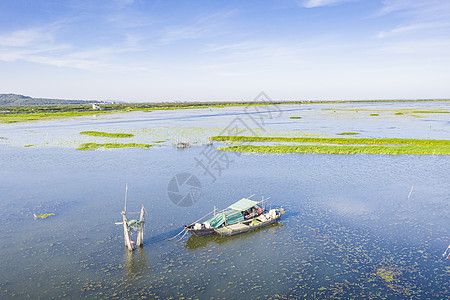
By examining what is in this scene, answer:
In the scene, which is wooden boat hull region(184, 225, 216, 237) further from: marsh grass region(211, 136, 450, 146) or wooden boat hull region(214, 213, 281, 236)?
marsh grass region(211, 136, 450, 146)

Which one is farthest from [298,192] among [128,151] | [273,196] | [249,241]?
[128,151]

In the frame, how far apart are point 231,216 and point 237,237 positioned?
83.2 inches

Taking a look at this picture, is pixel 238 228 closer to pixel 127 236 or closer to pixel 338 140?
pixel 127 236

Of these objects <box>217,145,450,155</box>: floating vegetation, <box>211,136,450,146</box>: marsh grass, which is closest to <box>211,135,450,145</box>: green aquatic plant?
<box>211,136,450,146</box>: marsh grass

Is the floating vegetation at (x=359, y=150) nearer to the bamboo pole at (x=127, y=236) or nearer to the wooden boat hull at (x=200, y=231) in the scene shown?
the wooden boat hull at (x=200, y=231)

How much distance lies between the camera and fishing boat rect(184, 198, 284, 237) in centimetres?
2397

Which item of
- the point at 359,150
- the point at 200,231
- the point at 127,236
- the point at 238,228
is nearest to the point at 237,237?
the point at 238,228

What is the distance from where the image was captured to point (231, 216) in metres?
25.8

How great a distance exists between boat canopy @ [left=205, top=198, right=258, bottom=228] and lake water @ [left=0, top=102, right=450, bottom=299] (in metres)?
1.39

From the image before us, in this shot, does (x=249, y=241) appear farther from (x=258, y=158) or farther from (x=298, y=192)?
(x=258, y=158)

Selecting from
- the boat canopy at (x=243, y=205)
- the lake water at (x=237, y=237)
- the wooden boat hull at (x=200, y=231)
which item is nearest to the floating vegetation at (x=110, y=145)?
the lake water at (x=237, y=237)

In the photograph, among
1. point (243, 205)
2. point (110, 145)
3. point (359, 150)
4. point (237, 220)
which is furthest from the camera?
point (110, 145)

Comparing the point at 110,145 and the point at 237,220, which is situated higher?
the point at 110,145

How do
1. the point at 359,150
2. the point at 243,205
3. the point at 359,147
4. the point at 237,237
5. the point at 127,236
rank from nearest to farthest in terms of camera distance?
the point at 127,236, the point at 237,237, the point at 243,205, the point at 359,150, the point at 359,147
